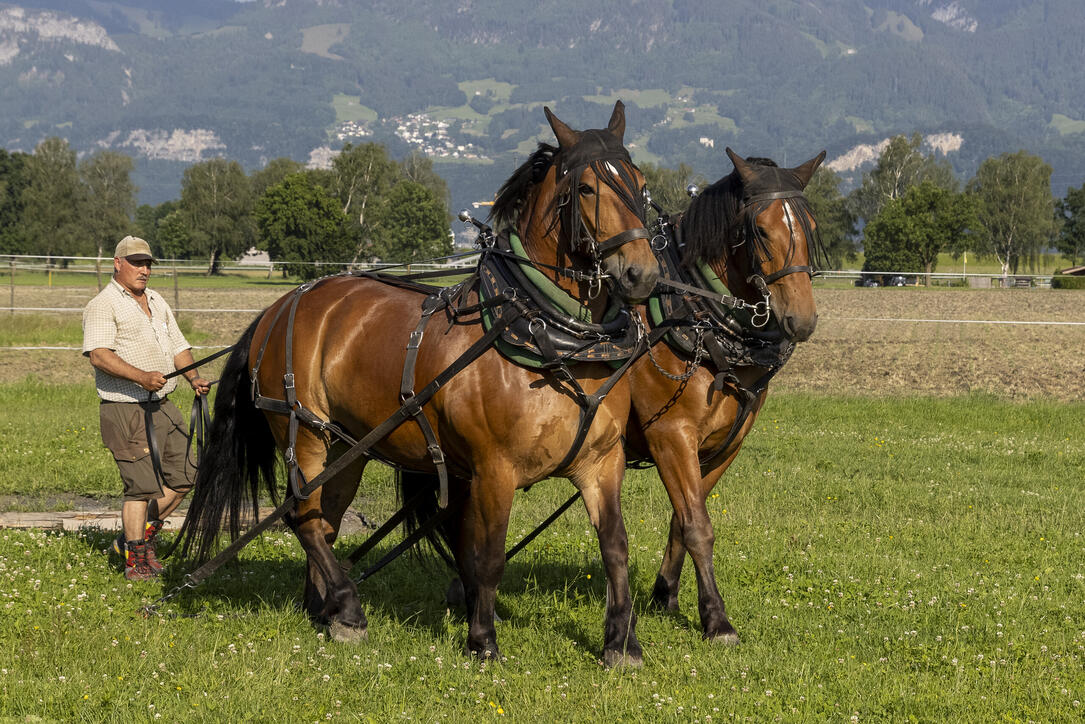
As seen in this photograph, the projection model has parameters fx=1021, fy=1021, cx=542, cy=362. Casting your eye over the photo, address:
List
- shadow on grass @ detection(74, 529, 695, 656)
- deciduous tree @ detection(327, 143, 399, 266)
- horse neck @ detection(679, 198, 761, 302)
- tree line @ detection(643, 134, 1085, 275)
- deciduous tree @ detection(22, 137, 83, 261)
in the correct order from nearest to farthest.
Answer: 1. horse neck @ detection(679, 198, 761, 302)
2. shadow on grass @ detection(74, 529, 695, 656)
3. tree line @ detection(643, 134, 1085, 275)
4. deciduous tree @ detection(327, 143, 399, 266)
5. deciduous tree @ detection(22, 137, 83, 261)

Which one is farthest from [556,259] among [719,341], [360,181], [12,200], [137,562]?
[12,200]

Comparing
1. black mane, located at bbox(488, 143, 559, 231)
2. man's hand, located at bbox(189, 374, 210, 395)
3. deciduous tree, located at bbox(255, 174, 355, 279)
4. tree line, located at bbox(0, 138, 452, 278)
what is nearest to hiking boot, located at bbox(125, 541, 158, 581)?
man's hand, located at bbox(189, 374, 210, 395)

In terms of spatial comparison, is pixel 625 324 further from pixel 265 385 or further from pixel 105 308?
pixel 105 308

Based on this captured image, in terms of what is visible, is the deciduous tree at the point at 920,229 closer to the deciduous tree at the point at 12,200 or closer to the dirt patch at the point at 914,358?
the dirt patch at the point at 914,358

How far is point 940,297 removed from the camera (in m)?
49.4

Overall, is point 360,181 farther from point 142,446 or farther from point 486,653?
point 486,653

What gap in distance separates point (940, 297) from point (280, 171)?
7810 centimetres

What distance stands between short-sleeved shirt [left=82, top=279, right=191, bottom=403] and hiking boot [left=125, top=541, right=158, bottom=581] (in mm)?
1074

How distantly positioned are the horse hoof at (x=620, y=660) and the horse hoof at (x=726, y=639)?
63 cm

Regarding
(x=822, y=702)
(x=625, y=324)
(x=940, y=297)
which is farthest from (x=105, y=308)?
(x=940, y=297)

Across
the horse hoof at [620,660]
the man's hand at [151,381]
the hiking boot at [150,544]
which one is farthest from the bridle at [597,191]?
the hiking boot at [150,544]

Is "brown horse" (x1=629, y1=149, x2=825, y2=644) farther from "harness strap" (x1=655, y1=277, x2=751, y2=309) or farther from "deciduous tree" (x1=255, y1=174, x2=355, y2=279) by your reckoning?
"deciduous tree" (x1=255, y1=174, x2=355, y2=279)

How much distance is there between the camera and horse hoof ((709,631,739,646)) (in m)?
6.20

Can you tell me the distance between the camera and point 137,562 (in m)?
7.52
